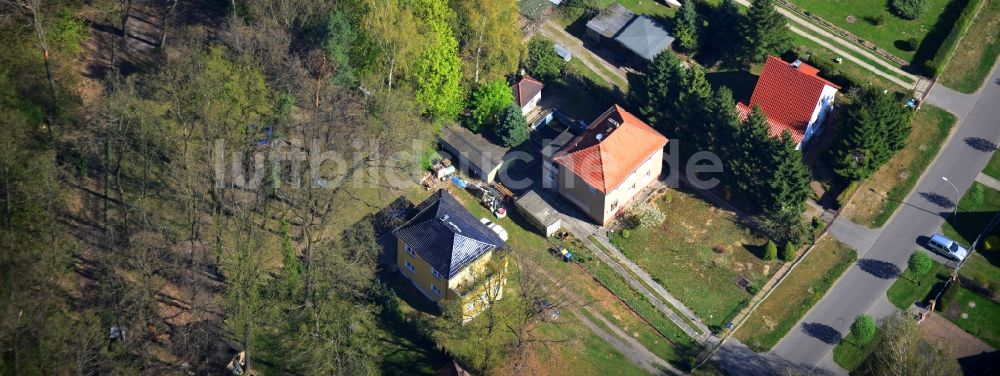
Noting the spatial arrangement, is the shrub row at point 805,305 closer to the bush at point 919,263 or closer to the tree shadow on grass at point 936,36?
the bush at point 919,263

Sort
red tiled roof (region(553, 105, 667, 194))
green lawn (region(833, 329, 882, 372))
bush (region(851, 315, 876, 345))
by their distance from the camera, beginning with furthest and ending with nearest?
red tiled roof (region(553, 105, 667, 194)) < green lawn (region(833, 329, 882, 372)) < bush (region(851, 315, 876, 345))

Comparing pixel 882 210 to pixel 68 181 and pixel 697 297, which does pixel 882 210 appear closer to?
pixel 697 297

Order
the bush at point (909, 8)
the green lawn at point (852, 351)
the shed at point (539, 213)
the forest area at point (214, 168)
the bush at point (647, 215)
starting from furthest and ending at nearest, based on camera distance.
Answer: the bush at point (909, 8), the bush at point (647, 215), the shed at point (539, 213), the green lawn at point (852, 351), the forest area at point (214, 168)

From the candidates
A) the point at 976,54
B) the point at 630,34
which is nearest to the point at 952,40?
the point at 976,54

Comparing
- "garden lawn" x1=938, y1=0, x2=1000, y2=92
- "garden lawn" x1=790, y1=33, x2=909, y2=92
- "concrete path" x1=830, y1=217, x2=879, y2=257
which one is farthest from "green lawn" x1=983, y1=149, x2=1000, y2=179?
"concrete path" x1=830, y1=217, x2=879, y2=257

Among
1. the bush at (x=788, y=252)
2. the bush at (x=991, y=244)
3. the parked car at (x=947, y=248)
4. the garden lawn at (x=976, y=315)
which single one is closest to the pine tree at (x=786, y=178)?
the bush at (x=788, y=252)

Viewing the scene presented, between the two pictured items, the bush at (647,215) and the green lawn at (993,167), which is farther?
the green lawn at (993,167)

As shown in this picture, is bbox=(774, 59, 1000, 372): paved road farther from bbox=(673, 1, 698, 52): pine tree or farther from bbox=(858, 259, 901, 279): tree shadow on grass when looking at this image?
bbox=(673, 1, 698, 52): pine tree
